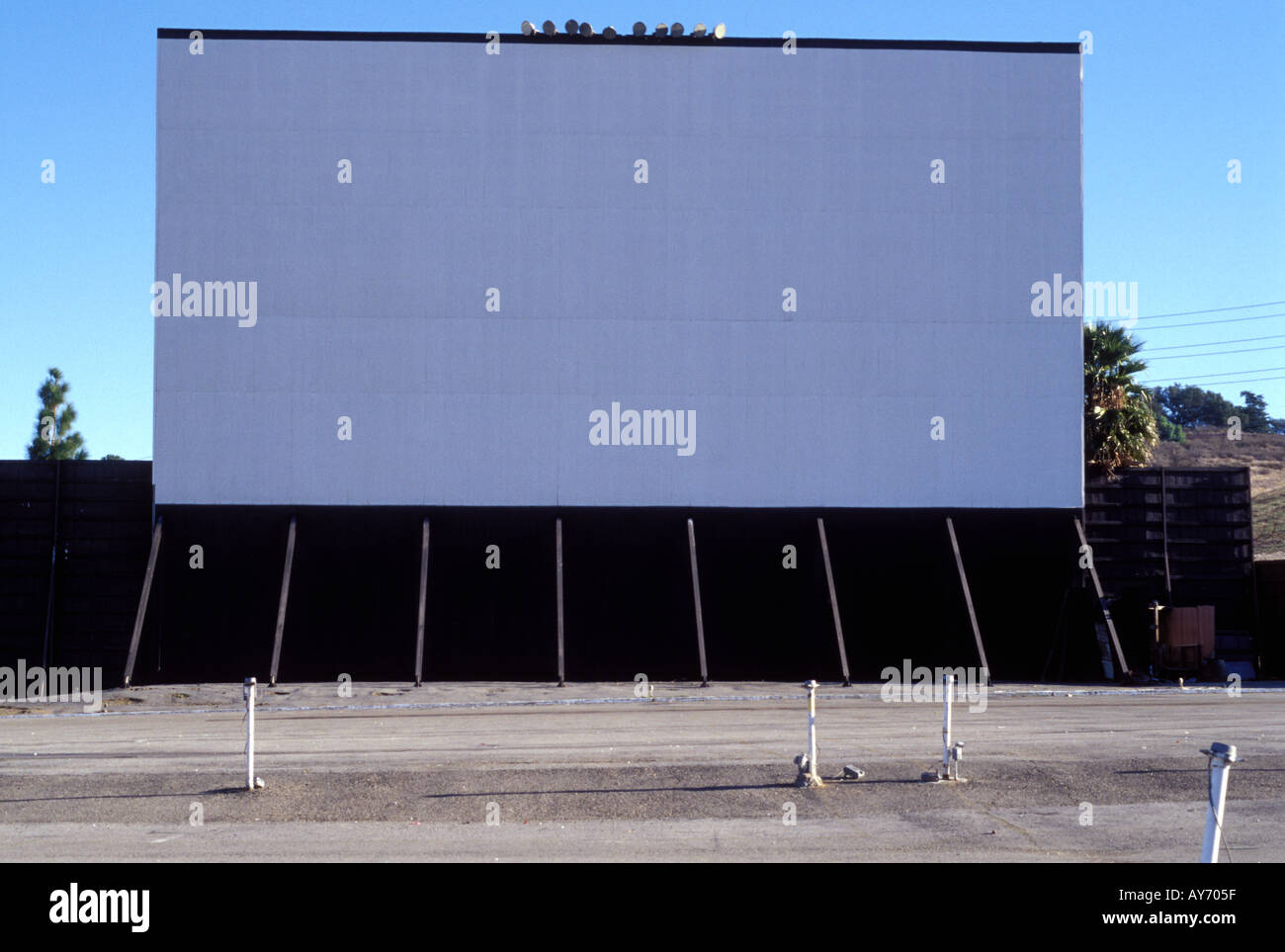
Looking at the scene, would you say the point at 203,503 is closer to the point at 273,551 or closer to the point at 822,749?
the point at 273,551

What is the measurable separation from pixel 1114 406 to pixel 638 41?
16.4 m

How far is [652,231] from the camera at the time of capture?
29.0m

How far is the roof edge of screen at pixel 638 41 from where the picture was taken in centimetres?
2869

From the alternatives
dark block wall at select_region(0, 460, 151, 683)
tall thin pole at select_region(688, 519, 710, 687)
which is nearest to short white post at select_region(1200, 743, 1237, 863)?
tall thin pole at select_region(688, 519, 710, 687)

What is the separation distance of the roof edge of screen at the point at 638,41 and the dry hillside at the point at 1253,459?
187 ft

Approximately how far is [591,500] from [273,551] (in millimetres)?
7681

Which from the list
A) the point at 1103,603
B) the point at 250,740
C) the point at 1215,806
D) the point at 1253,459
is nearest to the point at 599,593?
the point at 1103,603

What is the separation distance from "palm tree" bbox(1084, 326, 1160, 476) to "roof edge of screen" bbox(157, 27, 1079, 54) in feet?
27.4

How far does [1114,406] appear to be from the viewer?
32.6m

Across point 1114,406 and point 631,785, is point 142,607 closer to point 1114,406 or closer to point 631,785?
point 631,785

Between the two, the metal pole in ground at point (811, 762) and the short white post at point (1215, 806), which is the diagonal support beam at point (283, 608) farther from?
the short white post at point (1215, 806)

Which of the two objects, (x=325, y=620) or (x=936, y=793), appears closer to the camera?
(x=936, y=793)

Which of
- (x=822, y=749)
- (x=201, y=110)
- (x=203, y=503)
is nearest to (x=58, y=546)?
(x=203, y=503)

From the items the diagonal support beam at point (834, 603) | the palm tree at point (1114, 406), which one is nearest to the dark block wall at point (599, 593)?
the diagonal support beam at point (834, 603)
